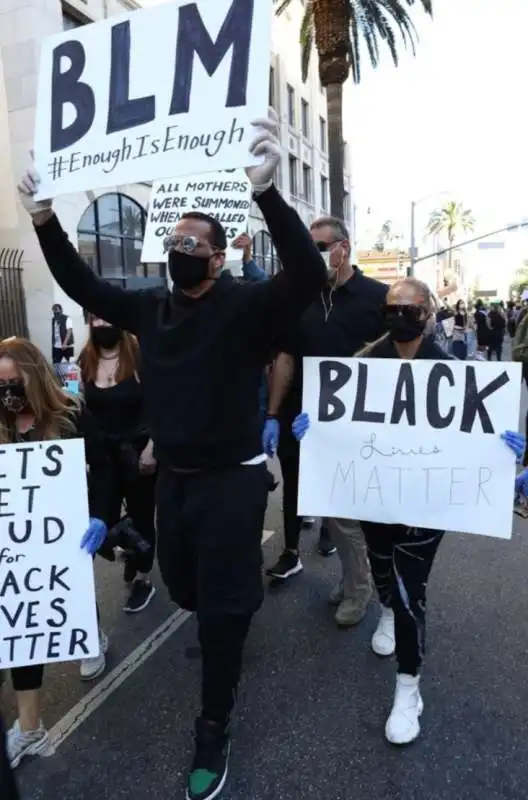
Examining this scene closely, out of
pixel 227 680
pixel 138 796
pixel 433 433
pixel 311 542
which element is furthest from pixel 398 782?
pixel 311 542

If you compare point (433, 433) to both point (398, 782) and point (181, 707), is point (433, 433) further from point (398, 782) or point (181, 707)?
point (181, 707)

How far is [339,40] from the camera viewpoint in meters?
12.7

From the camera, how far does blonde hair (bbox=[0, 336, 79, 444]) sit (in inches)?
99.5

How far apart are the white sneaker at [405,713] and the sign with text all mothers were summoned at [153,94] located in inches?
78.6

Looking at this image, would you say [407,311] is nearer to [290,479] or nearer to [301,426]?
[301,426]

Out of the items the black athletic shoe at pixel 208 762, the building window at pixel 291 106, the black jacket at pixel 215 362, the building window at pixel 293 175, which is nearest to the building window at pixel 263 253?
the building window at pixel 293 175

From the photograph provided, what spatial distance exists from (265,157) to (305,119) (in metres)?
30.9

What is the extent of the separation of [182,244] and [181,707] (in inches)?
74.6

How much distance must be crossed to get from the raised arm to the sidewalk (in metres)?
1.59

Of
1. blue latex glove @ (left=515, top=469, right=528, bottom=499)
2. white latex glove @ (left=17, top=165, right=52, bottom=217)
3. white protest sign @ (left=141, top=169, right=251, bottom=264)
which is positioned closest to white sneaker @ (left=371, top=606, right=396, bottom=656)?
blue latex glove @ (left=515, top=469, right=528, bottom=499)

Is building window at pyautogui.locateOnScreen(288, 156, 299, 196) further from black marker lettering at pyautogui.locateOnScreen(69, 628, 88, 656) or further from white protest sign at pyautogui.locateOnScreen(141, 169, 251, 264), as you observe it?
black marker lettering at pyautogui.locateOnScreen(69, 628, 88, 656)

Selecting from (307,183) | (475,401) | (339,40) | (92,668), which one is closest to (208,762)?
(92,668)

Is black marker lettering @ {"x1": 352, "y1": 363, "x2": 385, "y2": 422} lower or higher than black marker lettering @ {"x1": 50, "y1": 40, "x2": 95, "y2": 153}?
lower

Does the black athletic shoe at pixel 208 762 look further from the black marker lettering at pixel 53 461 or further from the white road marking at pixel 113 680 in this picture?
the black marker lettering at pixel 53 461
